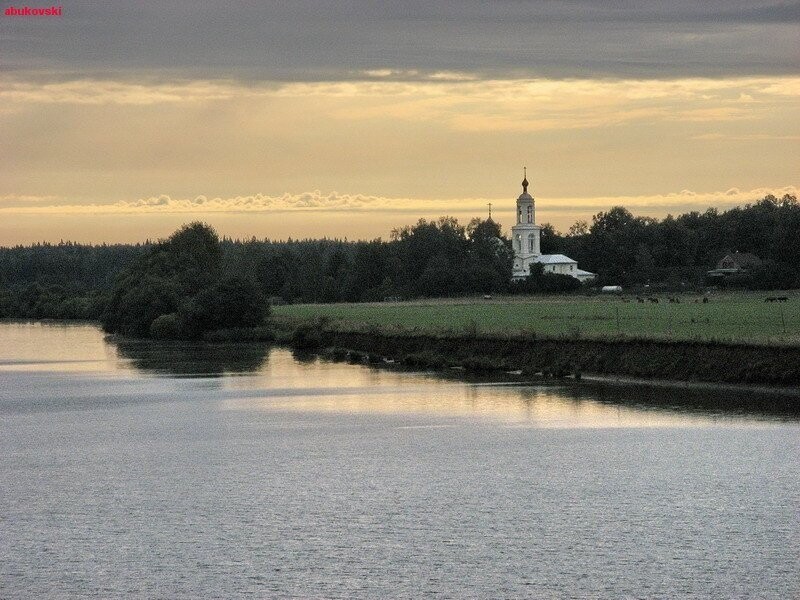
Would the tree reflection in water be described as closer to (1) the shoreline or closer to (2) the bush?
(2) the bush

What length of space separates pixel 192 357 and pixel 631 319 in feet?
108

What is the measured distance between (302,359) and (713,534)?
59.2 m

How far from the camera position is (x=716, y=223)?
185500 millimetres

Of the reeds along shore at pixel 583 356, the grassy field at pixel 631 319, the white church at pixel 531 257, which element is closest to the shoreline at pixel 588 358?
the reeds along shore at pixel 583 356

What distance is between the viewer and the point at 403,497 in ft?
103

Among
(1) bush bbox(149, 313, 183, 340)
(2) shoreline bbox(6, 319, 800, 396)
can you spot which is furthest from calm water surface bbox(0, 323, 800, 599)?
(1) bush bbox(149, 313, 183, 340)

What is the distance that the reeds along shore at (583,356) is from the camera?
52094 mm

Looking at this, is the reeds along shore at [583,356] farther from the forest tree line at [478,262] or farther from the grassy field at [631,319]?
the forest tree line at [478,262]

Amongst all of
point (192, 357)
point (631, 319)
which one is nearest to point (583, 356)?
point (631, 319)

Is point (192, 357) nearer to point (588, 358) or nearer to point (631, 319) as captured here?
point (631, 319)

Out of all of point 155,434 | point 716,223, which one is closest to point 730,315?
point 155,434

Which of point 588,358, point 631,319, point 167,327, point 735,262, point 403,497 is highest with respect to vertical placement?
point 735,262

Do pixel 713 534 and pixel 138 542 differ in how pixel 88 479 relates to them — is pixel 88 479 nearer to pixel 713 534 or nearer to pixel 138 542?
pixel 138 542

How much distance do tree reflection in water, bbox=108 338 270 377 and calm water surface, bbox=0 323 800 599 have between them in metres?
20.2
